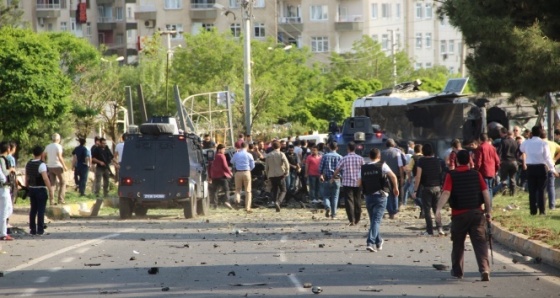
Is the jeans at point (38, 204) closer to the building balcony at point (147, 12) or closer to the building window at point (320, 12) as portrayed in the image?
the building balcony at point (147, 12)

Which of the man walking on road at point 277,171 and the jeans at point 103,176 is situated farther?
the jeans at point 103,176

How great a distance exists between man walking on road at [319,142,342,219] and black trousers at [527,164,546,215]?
5.77 metres

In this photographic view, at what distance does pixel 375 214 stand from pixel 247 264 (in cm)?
290

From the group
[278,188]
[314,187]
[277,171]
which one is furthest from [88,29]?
[277,171]

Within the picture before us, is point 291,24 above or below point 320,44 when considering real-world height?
above

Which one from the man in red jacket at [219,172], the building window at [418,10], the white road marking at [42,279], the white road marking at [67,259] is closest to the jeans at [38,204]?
the white road marking at [67,259]

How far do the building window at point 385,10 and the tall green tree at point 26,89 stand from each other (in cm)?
7143

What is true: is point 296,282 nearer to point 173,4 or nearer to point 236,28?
point 236,28

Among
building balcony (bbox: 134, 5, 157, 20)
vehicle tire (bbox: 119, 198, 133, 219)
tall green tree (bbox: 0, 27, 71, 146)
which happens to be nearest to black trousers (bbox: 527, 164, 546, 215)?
vehicle tire (bbox: 119, 198, 133, 219)

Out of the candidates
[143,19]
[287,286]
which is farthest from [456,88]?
[143,19]

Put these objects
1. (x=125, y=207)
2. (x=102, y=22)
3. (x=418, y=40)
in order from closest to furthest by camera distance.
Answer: (x=125, y=207), (x=102, y=22), (x=418, y=40)

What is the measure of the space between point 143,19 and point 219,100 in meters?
48.4

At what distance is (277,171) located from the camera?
108 feet

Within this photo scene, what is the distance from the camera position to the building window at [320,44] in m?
107
